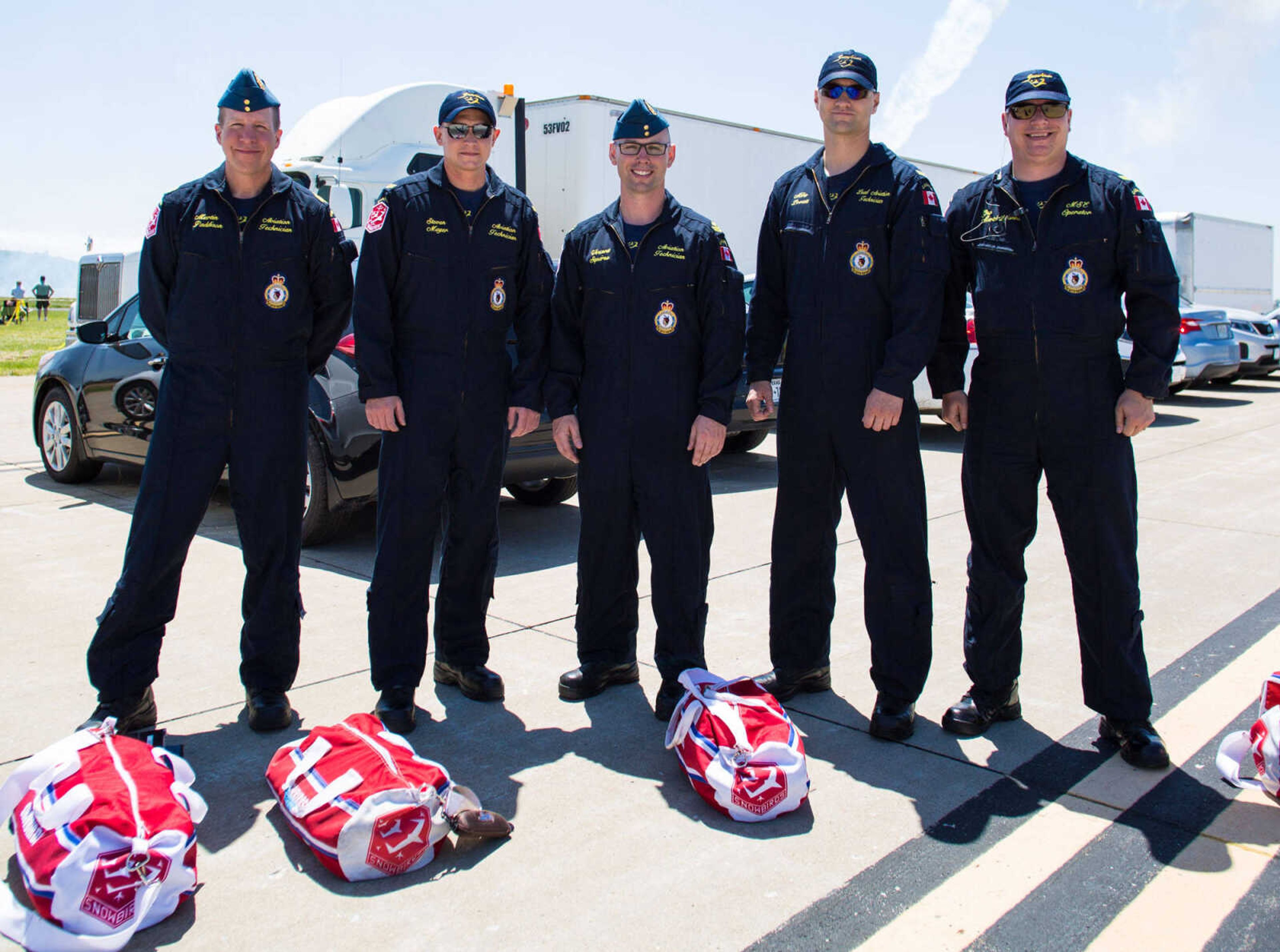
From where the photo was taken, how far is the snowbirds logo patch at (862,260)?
11.9 feet

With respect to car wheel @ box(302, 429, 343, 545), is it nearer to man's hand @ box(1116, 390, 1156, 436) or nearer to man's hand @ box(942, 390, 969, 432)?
man's hand @ box(942, 390, 969, 432)

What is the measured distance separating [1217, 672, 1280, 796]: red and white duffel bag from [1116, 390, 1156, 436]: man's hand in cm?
85

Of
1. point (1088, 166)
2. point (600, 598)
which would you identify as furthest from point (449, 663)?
point (1088, 166)

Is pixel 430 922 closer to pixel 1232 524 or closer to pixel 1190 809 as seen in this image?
pixel 1190 809

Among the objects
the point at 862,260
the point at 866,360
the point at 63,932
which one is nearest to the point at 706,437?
the point at 866,360

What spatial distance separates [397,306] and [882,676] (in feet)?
6.67

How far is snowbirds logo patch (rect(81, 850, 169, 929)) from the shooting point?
244cm

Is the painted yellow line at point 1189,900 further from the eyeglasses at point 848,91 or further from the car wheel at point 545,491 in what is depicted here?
the car wheel at point 545,491

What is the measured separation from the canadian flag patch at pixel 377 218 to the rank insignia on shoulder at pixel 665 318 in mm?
951

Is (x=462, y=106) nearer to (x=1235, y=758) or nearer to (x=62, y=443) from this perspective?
(x=1235, y=758)

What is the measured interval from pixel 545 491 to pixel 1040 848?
479 centimetres

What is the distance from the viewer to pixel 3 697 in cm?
388

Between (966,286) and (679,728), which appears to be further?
(966,286)

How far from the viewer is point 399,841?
2777 mm
